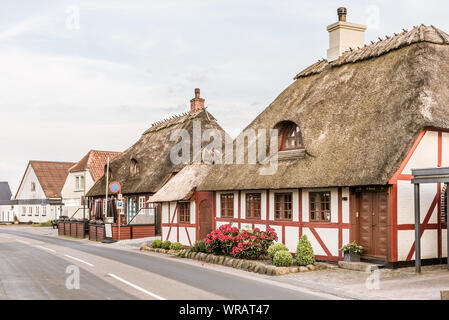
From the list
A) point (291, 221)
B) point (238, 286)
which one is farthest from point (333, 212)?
point (238, 286)

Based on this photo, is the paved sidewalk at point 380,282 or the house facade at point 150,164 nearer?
the paved sidewalk at point 380,282

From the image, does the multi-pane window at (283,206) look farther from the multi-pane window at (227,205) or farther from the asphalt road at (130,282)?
the asphalt road at (130,282)

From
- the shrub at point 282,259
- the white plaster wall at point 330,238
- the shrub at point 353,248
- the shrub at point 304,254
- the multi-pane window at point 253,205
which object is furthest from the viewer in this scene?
the multi-pane window at point 253,205

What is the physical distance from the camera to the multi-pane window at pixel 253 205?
21719 mm

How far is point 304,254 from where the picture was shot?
17297mm

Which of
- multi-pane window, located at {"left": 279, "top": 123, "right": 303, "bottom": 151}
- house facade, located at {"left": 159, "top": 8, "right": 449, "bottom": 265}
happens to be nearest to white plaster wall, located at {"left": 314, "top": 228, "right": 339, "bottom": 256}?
house facade, located at {"left": 159, "top": 8, "right": 449, "bottom": 265}

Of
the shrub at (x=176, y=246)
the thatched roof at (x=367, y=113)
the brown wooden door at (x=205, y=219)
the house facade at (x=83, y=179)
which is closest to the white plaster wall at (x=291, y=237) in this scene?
the thatched roof at (x=367, y=113)

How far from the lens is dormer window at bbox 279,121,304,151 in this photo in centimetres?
2056

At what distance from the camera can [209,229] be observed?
2489 centimetres

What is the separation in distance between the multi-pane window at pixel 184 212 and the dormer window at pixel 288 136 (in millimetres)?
7457

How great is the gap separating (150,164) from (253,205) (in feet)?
52.3

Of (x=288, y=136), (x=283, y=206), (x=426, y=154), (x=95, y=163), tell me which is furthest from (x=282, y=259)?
(x=95, y=163)

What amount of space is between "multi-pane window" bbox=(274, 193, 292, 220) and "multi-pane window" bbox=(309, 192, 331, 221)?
1.23 m

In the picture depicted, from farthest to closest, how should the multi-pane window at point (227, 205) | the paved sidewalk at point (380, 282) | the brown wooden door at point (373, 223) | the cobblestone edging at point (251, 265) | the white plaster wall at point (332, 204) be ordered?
the multi-pane window at point (227, 205) → the white plaster wall at point (332, 204) → the cobblestone edging at point (251, 265) → the brown wooden door at point (373, 223) → the paved sidewalk at point (380, 282)
